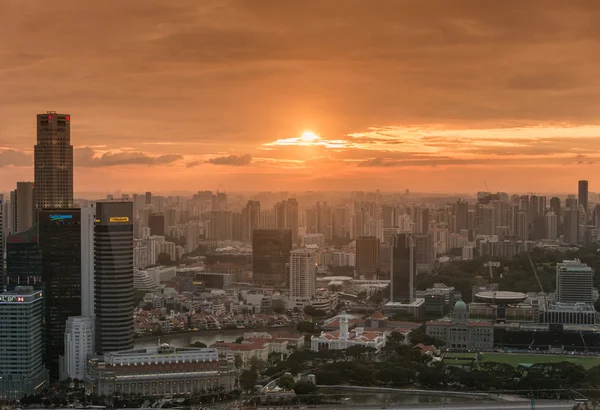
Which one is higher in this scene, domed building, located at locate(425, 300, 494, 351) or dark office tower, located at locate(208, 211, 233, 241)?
dark office tower, located at locate(208, 211, 233, 241)

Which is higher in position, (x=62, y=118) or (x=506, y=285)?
(x=62, y=118)

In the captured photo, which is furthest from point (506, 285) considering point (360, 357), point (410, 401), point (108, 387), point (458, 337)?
point (108, 387)

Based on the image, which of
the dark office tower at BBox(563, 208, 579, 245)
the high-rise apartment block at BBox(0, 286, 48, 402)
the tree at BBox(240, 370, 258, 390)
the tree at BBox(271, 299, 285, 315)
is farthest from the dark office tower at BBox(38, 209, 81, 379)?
the dark office tower at BBox(563, 208, 579, 245)

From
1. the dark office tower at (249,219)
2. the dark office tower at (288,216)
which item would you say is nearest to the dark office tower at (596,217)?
the dark office tower at (288,216)

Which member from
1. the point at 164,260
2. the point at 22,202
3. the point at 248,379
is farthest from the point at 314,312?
the point at 164,260

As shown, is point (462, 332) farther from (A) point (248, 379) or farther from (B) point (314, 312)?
(A) point (248, 379)

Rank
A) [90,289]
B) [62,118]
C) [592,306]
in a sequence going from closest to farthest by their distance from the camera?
[90,289] → [62,118] → [592,306]

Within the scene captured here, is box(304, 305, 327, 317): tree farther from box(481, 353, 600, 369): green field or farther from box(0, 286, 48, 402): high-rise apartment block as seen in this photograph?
box(0, 286, 48, 402): high-rise apartment block

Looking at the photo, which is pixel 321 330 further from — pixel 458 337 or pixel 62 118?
pixel 62 118
